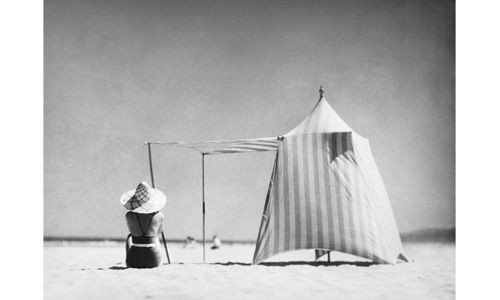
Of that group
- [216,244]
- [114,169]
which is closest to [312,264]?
[216,244]

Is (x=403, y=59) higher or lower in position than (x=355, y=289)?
higher

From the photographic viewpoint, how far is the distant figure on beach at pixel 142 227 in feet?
14.6

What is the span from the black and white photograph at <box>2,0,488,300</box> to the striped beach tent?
12 millimetres

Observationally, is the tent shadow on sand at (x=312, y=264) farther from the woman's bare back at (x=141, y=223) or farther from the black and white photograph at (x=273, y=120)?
the woman's bare back at (x=141, y=223)

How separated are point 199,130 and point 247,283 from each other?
4.76 ft

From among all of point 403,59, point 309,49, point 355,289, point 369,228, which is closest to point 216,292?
point 355,289

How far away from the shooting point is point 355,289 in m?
3.69

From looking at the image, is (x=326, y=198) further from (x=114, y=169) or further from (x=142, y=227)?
(x=114, y=169)

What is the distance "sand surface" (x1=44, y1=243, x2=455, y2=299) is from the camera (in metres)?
3.65

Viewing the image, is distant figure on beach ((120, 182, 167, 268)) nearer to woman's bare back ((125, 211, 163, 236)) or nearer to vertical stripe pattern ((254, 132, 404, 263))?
woman's bare back ((125, 211, 163, 236))
